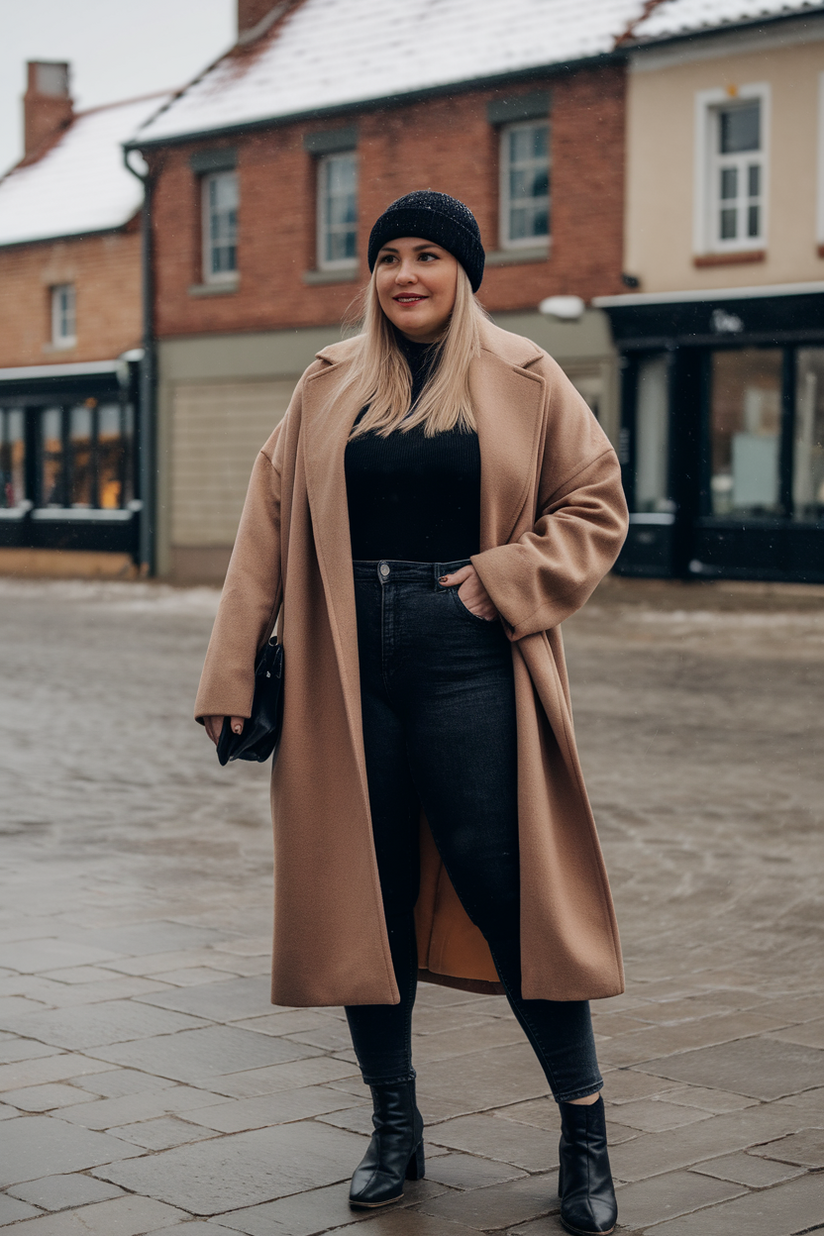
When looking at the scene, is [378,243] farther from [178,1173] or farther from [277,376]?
[277,376]

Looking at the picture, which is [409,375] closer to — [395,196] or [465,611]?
[465,611]

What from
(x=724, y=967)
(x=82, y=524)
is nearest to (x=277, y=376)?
(x=82, y=524)

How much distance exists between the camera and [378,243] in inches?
124

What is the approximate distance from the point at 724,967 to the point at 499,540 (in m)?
2.05

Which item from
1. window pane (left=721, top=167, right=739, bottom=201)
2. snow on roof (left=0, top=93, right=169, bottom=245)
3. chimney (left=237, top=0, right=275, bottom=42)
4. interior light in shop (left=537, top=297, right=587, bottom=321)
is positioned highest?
chimney (left=237, top=0, right=275, bottom=42)

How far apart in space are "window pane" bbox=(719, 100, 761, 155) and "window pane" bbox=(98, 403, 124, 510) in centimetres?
1181

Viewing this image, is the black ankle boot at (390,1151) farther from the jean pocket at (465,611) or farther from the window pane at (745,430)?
the window pane at (745,430)

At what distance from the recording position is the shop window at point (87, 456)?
2780 cm

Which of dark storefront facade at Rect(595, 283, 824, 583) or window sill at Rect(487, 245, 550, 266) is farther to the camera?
window sill at Rect(487, 245, 550, 266)

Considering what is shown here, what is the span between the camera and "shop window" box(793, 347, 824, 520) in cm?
1962

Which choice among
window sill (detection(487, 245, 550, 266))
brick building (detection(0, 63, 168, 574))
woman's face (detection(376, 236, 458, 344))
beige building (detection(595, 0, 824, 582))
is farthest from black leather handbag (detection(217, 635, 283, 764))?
brick building (detection(0, 63, 168, 574))

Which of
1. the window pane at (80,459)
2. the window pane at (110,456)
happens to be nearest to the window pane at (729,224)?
the window pane at (110,456)

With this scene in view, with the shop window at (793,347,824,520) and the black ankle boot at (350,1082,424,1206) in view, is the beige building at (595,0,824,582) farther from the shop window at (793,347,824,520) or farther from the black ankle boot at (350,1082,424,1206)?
the black ankle boot at (350,1082,424,1206)

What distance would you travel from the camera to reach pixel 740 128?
65.2 ft
